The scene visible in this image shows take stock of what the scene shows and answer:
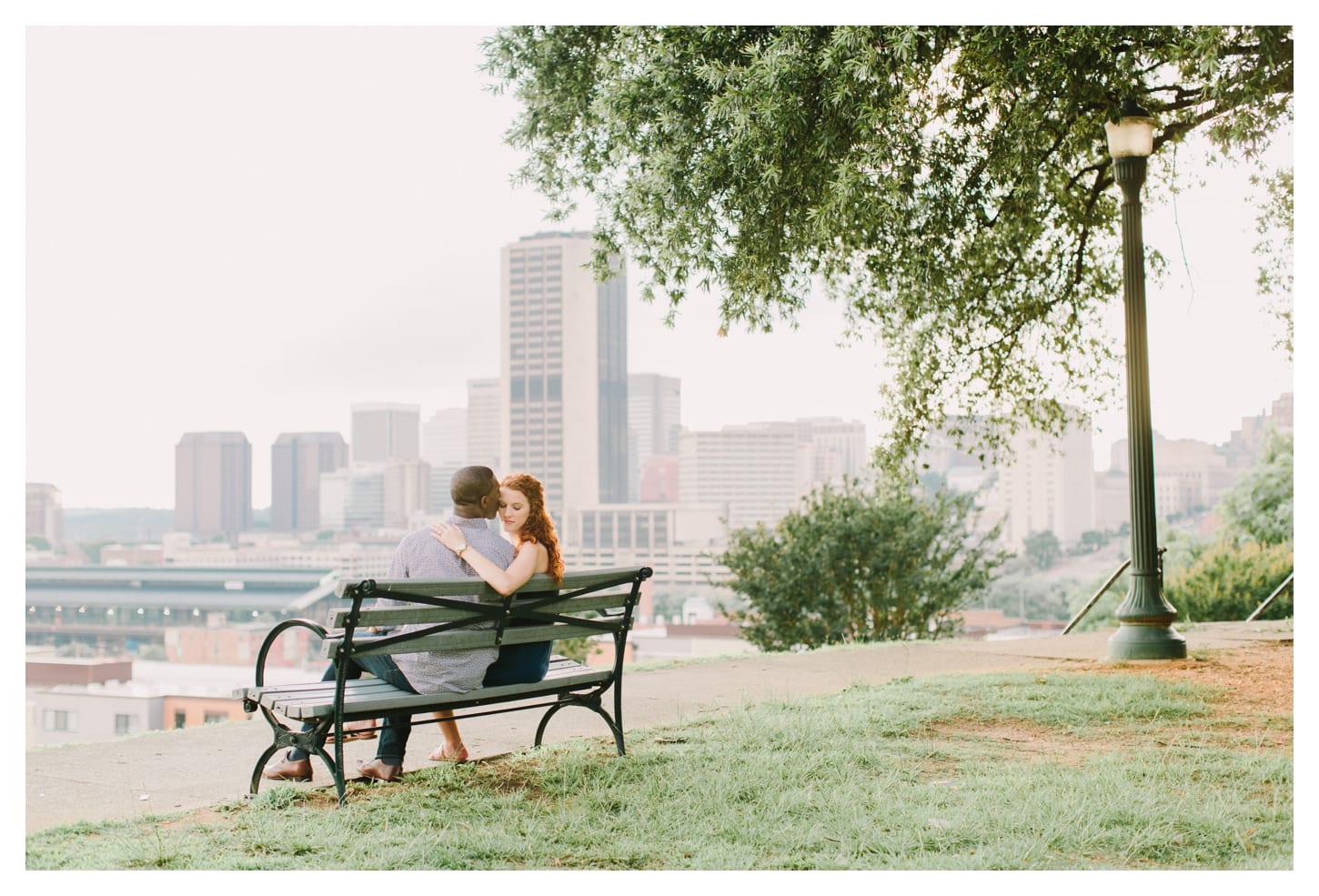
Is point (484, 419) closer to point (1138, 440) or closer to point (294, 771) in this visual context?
point (1138, 440)

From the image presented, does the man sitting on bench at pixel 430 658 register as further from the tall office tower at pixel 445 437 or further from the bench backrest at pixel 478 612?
the tall office tower at pixel 445 437

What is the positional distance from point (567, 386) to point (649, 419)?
61.5ft

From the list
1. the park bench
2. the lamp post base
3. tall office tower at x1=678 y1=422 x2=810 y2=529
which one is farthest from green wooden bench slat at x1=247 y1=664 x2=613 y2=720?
tall office tower at x1=678 y1=422 x2=810 y2=529

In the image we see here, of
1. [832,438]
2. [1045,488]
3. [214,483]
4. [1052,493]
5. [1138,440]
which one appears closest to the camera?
[1138,440]

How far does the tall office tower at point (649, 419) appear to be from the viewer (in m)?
79.0

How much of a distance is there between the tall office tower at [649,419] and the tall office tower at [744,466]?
159 inches

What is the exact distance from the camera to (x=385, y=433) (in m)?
74.7

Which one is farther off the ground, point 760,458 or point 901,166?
point 760,458

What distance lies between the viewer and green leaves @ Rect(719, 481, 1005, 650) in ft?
45.1

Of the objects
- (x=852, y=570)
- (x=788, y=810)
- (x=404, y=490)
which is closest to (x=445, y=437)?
(x=404, y=490)

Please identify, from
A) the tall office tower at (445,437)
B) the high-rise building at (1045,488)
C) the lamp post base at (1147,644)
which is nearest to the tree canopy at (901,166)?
the lamp post base at (1147,644)

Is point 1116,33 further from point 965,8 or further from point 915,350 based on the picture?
point 915,350

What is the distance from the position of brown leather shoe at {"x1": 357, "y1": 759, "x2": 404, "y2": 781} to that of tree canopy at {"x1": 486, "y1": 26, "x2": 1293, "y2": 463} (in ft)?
12.9

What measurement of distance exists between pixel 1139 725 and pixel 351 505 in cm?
6238
